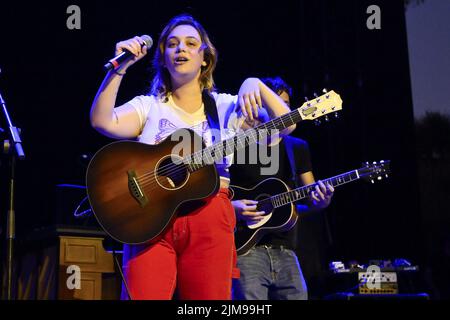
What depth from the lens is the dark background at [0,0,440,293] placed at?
4758 millimetres

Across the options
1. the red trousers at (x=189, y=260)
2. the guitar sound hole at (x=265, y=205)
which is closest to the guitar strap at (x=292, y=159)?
the guitar sound hole at (x=265, y=205)

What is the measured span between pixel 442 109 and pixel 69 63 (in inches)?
114

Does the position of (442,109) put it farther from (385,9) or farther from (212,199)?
(212,199)

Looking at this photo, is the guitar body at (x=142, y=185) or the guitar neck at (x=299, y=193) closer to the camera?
the guitar body at (x=142, y=185)

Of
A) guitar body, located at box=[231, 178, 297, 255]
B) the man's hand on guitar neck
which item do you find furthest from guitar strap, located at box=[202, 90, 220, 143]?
the man's hand on guitar neck

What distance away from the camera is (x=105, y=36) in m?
4.90

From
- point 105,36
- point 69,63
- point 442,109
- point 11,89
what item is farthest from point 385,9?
point 11,89

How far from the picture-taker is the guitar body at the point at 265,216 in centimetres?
349

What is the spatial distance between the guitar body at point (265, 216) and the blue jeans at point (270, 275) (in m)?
0.07

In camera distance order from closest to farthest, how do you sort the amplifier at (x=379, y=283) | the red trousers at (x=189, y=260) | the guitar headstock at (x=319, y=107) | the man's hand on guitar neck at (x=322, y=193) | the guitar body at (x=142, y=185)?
the red trousers at (x=189, y=260)
the guitar body at (x=142, y=185)
the guitar headstock at (x=319, y=107)
the man's hand on guitar neck at (x=322, y=193)
the amplifier at (x=379, y=283)

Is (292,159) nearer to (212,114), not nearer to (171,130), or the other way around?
(212,114)

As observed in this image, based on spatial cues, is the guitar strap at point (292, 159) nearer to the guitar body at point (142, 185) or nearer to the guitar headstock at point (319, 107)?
the guitar headstock at point (319, 107)

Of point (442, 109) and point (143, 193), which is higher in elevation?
point (442, 109)
